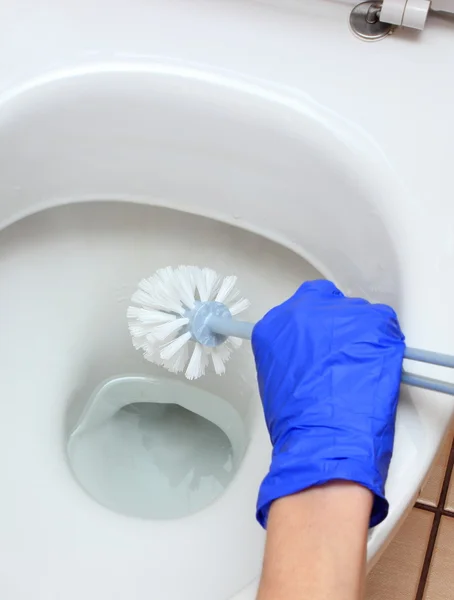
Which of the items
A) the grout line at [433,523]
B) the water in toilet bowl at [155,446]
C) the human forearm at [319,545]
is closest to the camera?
the human forearm at [319,545]

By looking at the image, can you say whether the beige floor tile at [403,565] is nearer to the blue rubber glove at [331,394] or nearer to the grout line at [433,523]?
the grout line at [433,523]

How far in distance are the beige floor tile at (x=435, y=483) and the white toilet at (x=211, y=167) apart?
0.30 m

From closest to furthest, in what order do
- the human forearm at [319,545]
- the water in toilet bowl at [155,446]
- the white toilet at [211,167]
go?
the human forearm at [319,545] → the white toilet at [211,167] → the water in toilet bowl at [155,446]

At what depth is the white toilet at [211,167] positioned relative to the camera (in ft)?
1.65

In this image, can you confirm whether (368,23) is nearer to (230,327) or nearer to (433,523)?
(230,327)

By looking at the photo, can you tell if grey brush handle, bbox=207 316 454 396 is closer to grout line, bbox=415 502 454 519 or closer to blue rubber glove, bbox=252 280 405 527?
blue rubber glove, bbox=252 280 405 527

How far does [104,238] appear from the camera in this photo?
27.5 inches

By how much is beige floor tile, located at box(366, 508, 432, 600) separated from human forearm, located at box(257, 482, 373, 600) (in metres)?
0.47

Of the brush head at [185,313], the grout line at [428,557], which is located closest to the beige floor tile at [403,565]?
the grout line at [428,557]

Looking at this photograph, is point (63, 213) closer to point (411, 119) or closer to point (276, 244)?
point (276, 244)

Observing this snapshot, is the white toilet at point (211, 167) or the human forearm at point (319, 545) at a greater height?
the white toilet at point (211, 167)

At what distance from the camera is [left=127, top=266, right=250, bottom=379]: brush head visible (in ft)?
1.94

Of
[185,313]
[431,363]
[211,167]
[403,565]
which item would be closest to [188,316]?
[185,313]

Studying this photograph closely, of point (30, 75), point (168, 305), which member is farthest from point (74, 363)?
point (30, 75)
